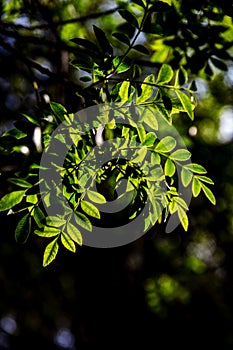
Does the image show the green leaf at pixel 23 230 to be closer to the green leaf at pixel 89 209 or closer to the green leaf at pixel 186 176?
the green leaf at pixel 89 209

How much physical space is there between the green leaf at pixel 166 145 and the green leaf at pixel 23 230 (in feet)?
1.38

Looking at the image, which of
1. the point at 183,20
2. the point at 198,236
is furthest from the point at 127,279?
the point at 183,20

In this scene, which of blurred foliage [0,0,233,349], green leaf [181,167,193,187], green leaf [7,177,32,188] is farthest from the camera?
blurred foliage [0,0,233,349]

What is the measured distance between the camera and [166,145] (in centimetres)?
119

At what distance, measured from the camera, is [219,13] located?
1.63 meters

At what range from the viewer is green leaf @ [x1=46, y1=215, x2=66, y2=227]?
1138mm

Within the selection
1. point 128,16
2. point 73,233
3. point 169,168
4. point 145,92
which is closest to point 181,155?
point 169,168

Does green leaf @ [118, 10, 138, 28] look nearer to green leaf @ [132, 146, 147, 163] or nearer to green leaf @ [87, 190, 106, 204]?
green leaf @ [132, 146, 147, 163]

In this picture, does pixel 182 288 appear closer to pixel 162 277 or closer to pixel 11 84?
pixel 162 277

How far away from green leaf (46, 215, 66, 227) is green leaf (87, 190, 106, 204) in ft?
0.32

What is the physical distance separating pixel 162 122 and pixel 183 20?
2.44 ft

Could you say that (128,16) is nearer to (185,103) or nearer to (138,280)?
(185,103)

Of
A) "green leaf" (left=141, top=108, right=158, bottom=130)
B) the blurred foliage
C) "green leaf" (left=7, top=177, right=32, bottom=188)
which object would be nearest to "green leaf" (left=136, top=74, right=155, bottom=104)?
"green leaf" (left=141, top=108, right=158, bottom=130)

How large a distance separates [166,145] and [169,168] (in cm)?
7
